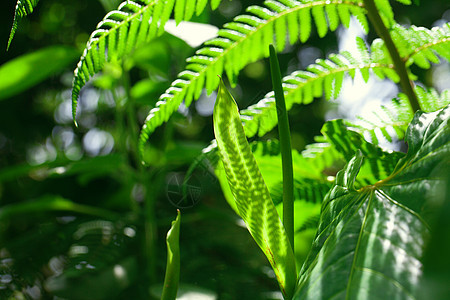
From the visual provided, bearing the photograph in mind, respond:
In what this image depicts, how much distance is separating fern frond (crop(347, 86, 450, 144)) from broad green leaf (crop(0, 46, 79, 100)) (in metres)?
0.58

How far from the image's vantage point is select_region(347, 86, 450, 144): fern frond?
404 millimetres

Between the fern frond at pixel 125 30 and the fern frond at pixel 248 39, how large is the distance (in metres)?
0.05

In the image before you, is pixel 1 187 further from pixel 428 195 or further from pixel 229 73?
pixel 428 195

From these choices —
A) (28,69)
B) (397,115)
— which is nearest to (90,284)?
(28,69)

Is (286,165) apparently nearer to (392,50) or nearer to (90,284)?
(392,50)

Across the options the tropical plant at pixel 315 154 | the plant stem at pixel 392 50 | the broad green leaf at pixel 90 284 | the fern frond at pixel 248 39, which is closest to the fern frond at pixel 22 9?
the tropical plant at pixel 315 154

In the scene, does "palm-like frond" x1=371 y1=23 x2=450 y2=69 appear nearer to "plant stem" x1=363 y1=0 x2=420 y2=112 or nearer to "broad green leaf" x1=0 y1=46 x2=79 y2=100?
"plant stem" x1=363 y1=0 x2=420 y2=112

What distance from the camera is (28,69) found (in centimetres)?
78

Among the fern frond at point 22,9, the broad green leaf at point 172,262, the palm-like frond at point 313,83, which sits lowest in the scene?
the broad green leaf at point 172,262

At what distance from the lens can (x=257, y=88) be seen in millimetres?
1479

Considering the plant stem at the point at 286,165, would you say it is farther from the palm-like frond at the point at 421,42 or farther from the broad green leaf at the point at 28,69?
the broad green leaf at the point at 28,69

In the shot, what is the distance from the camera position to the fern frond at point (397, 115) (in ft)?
1.33

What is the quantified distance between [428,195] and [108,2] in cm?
78

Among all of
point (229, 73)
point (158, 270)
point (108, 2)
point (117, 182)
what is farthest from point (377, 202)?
point (117, 182)
